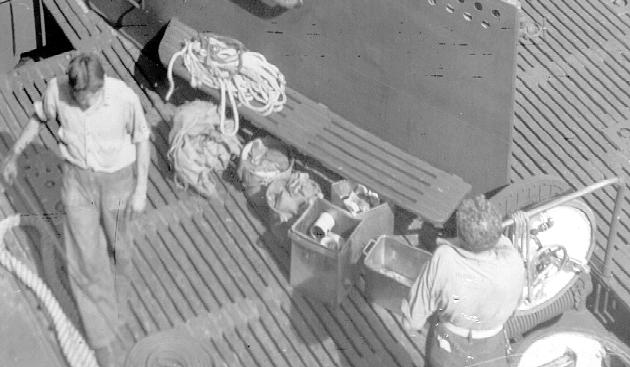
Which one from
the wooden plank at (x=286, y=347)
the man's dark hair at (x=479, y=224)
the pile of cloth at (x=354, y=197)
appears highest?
the man's dark hair at (x=479, y=224)

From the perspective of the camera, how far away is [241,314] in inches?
224

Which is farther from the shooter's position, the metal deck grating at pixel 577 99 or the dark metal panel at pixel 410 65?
the metal deck grating at pixel 577 99

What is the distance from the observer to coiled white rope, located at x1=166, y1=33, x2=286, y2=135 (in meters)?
6.35

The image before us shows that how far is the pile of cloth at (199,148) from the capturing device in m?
6.16

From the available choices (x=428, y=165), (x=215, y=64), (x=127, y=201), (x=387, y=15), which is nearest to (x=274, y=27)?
(x=215, y=64)

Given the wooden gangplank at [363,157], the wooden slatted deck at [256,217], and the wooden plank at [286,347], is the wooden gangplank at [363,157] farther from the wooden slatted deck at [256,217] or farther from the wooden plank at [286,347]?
the wooden plank at [286,347]

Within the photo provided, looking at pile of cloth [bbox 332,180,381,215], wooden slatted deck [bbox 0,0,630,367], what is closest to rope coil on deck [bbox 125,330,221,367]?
wooden slatted deck [bbox 0,0,630,367]

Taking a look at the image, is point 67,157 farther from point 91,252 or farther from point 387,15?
point 387,15

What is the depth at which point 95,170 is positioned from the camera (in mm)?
4984

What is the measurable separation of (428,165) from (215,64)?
5.39 ft

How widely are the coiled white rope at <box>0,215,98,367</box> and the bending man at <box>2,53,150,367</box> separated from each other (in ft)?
0.26

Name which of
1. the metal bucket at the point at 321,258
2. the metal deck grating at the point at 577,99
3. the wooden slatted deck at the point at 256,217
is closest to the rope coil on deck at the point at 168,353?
the wooden slatted deck at the point at 256,217

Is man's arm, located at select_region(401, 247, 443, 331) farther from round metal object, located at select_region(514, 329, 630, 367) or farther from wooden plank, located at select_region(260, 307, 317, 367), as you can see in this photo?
round metal object, located at select_region(514, 329, 630, 367)

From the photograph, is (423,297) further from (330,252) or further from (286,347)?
(286,347)
